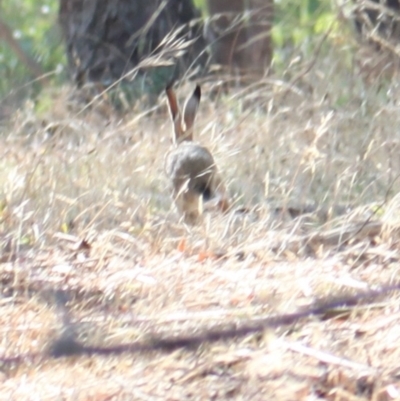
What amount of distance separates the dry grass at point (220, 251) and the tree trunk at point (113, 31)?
1.80 metres

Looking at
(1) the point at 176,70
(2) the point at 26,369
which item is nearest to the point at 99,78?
(1) the point at 176,70

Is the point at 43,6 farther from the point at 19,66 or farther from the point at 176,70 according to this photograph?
the point at 176,70

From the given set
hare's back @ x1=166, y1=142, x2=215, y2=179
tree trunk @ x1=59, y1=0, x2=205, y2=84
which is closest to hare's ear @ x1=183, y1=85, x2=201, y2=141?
hare's back @ x1=166, y1=142, x2=215, y2=179

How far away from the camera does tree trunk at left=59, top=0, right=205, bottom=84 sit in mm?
7914

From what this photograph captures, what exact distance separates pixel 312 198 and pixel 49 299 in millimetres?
1550

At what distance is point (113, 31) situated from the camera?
8.02 metres

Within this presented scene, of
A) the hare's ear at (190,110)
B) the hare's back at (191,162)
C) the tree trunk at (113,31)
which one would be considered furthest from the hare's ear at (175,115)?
the tree trunk at (113,31)

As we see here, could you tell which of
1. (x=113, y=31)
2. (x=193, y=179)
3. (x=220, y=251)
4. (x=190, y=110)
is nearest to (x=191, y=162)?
(x=193, y=179)

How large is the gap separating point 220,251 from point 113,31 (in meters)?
4.48

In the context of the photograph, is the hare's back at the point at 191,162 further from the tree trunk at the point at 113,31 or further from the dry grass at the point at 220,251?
the tree trunk at the point at 113,31

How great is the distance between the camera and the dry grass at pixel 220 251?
276cm

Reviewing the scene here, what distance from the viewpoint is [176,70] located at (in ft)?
25.1

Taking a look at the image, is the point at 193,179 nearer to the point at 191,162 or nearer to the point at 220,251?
the point at 191,162

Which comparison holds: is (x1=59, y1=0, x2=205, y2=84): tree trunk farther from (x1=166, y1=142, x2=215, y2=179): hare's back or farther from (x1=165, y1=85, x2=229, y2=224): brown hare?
(x1=166, y1=142, x2=215, y2=179): hare's back
